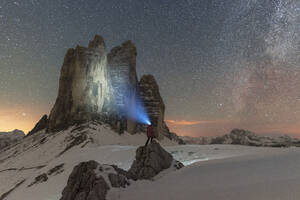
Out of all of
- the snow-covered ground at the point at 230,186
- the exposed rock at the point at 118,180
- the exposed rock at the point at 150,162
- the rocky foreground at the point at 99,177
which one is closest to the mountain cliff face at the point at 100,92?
the exposed rock at the point at 150,162

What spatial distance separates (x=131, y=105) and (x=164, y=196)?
3122 inches

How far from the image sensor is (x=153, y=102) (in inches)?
3743

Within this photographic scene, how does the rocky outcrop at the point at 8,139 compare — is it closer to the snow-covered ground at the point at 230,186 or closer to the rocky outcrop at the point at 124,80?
the rocky outcrop at the point at 124,80

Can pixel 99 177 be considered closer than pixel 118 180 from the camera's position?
Yes

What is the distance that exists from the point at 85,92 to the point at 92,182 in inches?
2561

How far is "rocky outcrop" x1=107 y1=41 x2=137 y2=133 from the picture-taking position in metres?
78.8

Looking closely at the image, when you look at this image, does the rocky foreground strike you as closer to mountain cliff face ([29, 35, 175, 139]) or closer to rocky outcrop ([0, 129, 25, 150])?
mountain cliff face ([29, 35, 175, 139])

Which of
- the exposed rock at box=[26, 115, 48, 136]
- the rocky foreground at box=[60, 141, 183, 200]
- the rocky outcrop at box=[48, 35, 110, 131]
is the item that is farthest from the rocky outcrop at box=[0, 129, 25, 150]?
the rocky foreground at box=[60, 141, 183, 200]

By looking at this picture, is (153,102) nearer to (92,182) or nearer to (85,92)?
(85,92)

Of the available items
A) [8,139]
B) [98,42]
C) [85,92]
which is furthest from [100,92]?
[8,139]

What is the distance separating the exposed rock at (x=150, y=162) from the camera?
35.1 feet

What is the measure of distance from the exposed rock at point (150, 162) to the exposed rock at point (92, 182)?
1667 millimetres

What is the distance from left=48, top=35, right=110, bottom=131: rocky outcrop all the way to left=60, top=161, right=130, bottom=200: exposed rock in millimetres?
58979

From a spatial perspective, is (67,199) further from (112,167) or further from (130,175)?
(130,175)
